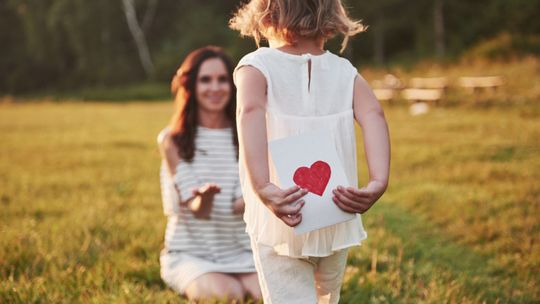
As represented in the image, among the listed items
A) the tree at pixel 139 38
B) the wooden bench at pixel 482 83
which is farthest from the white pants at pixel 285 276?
the tree at pixel 139 38

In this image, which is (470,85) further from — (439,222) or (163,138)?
(163,138)

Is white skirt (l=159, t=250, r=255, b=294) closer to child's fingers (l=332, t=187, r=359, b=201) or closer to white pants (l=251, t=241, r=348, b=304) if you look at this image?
white pants (l=251, t=241, r=348, b=304)

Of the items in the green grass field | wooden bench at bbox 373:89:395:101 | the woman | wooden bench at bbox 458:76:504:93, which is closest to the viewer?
the green grass field

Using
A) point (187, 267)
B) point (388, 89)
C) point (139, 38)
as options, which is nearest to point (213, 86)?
point (187, 267)

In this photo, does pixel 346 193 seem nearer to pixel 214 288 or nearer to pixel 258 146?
pixel 258 146

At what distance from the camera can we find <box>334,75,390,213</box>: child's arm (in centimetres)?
183

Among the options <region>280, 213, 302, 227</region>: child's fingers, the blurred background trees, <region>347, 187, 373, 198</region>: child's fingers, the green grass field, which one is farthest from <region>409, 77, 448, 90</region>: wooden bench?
<region>280, 213, 302, 227</region>: child's fingers

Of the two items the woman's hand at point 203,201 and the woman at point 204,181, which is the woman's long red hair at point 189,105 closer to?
the woman at point 204,181

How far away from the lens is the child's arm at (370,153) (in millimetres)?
1833

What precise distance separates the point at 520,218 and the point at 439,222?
0.60 metres

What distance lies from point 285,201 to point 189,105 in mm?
1942

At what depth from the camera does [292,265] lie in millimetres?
2041

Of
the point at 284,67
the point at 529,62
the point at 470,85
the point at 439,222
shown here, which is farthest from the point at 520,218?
the point at 529,62

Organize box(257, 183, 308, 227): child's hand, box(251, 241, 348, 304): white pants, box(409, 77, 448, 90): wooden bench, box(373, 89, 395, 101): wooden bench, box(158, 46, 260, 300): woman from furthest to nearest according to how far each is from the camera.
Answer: box(373, 89, 395, 101): wooden bench → box(409, 77, 448, 90): wooden bench → box(158, 46, 260, 300): woman → box(251, 241, 348, 304): white pants → box(257, 183, 308, 227): child's hand
